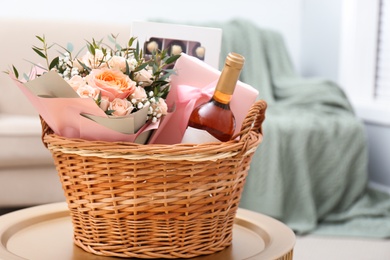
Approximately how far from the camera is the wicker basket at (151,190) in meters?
0.95

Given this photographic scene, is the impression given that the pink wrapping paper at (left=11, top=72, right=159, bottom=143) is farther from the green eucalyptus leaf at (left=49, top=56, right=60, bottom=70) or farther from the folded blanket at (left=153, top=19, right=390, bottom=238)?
the folded blanket at (left=153, top=19, right=390, bottom=238)

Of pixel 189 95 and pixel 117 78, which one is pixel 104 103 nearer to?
pixel 117 78

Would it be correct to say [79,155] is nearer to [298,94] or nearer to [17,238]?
[17,238]

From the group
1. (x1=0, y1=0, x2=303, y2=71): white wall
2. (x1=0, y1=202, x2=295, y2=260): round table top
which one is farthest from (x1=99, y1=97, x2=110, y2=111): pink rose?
(x1=0, y1=0, x2=303, y2=71): white wall

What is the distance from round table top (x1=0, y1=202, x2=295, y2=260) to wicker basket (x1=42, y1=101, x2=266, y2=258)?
0.16ft

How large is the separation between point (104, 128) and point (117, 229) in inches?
6.7

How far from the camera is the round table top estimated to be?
1079 millimetres

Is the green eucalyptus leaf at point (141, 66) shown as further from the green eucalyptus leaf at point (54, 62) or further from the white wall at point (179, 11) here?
the white wall at point (179, 11)

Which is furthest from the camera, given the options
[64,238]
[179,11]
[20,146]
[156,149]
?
[179,11]

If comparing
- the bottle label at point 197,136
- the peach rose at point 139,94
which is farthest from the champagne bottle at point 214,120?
the peach rose at point 139,94

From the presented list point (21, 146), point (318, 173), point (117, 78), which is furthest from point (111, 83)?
point (318, 173)

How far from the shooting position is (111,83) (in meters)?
0.99

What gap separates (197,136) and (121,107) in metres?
0.15

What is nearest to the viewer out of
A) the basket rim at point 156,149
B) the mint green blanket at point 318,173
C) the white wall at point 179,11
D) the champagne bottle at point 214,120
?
the basket rim at point 156,149
